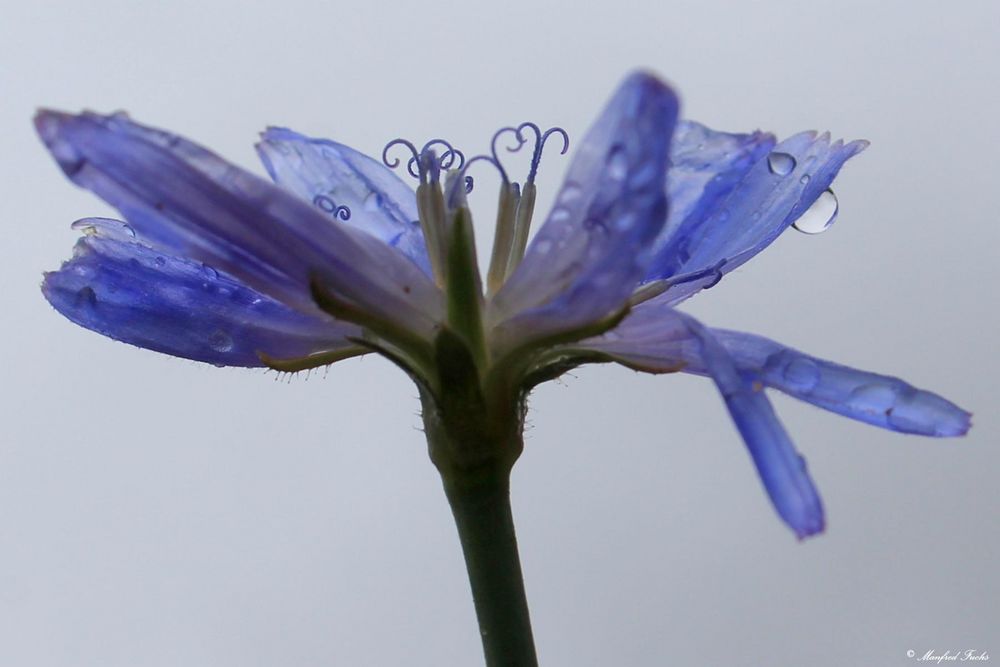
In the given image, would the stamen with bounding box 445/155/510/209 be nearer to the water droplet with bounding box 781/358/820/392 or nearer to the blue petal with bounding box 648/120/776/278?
the blue petal with bounding box 648/120/776/278

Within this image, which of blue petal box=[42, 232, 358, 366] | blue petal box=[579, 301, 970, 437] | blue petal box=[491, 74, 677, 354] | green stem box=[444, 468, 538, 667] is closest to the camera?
blue petal box=[491, 74, 677, 354]

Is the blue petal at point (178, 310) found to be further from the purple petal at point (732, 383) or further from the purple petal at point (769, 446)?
the purple petal at point (769, 446)

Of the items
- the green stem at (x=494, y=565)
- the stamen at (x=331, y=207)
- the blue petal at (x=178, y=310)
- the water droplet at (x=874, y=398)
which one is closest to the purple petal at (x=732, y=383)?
the water droplet at (x=874, y=398)

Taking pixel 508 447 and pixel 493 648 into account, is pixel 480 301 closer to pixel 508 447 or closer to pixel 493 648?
pixel 508 447

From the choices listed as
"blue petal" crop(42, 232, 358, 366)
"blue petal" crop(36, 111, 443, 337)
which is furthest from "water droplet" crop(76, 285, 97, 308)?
"blue petal" crop(36, 111, 443, 337)

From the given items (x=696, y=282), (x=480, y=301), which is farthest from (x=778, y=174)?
(x=480, y=301)

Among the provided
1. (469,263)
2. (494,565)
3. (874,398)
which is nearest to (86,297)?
(469,263)
